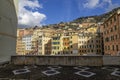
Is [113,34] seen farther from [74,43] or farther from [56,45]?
[56,45]

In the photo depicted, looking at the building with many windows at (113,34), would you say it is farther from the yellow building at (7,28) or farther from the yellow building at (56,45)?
the yellow building at (56,45)

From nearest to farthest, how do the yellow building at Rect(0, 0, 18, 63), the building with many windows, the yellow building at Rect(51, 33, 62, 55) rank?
the yellow building at Rect(0, 0, 18, 63)
the building with many windows
the yellow building at Rect(51, 33, 62, 55)

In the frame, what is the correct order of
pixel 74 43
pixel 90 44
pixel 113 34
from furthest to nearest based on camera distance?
pixel 74 43, pixel 90 44, pixel 113 34

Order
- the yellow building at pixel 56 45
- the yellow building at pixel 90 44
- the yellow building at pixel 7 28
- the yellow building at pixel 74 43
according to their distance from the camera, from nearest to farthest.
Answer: the yellow building at pixel 7 28
the yellow building at pixel 90 44
the yellow building at pixel 74 43
the yellow building at pixel 56 45

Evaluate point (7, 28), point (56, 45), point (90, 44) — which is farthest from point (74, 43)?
point (7, 28)

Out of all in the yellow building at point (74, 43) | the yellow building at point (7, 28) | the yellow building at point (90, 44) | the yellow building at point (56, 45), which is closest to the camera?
the yellow building at point (7, 28)

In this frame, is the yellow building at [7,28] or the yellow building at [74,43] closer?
the yellow building at [7,28]

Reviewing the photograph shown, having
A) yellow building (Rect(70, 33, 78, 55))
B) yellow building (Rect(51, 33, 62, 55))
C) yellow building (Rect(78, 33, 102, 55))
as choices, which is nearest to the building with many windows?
yellow building (Rect(78, 33, 102, 55))

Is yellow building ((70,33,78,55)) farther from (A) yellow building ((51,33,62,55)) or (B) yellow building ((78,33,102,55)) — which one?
(A) yellow building ((51,33,62,55))

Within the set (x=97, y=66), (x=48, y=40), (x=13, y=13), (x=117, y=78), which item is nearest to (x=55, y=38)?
(x=48, y=40)

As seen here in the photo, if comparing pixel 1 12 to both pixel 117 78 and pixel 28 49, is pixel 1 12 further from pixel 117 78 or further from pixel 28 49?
pixel 28 49

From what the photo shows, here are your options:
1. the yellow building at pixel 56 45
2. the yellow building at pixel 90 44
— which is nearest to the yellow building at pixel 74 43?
the yellow building at pixel 90 44

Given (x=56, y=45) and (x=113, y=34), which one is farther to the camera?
(x=56, y=45)

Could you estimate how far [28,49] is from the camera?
153625mm
